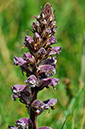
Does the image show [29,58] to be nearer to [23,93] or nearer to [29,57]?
[29,57]

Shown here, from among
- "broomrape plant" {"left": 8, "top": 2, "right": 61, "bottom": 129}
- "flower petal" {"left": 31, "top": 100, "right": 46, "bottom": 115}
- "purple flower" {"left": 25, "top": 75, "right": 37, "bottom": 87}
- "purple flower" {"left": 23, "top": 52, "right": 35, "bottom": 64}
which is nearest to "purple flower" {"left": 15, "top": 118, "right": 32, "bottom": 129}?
"broomrape plant" {"left": 8, "top": 2, "right": 61, "bottom": 129}

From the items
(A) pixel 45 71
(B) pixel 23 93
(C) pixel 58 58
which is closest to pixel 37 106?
(B) pixel 23 93

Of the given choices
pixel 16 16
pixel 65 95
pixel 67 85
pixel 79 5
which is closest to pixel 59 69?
pixel 65 95

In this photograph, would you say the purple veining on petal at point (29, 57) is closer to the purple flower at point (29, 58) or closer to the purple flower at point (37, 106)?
the purple flower at point (29, 58)

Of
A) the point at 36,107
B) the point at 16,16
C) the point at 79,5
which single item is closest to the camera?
the point at 36,107

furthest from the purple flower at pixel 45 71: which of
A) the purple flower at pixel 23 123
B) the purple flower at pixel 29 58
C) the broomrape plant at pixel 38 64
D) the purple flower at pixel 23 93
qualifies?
the purple flower at pixel 23 123

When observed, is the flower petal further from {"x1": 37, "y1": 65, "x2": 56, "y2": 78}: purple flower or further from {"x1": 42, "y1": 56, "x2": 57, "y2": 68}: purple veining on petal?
{"x1": 42, "y1": 56, "x2": 57, "y2": 68}: purple veining on petal

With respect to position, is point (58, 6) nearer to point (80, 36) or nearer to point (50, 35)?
point (80, 36)
